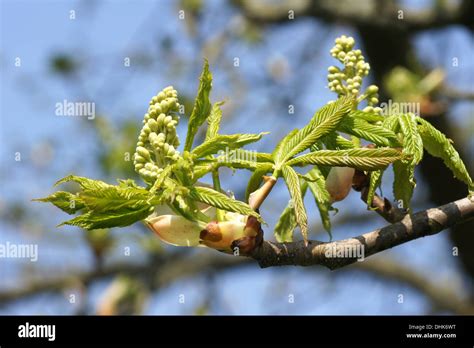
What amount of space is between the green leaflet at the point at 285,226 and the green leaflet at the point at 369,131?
388 mm

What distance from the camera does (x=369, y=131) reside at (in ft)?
6.68

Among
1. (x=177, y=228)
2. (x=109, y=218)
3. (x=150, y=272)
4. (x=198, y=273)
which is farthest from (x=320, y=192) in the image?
(x=198, y=273)

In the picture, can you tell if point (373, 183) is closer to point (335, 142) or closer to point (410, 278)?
point (335, 142)

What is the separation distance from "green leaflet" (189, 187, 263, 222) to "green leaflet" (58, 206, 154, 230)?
0.41 ft

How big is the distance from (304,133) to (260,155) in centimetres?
13

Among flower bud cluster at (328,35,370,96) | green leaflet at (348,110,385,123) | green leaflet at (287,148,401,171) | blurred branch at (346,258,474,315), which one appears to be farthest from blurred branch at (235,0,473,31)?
green leaflet at (287,148,401,171)

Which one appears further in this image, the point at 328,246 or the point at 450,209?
the point at 450,209

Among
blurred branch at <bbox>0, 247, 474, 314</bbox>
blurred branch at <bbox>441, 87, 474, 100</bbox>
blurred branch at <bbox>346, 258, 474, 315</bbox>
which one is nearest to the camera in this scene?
blurred branch at <bbox>441, 87, 474, 100</bbox>

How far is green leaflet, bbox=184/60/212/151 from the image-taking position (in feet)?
6.41

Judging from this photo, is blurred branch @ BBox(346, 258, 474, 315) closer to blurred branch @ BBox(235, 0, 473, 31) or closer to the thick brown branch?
blurred branch @ BBox(235, 0, 473, 31)

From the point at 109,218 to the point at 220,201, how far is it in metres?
0.29

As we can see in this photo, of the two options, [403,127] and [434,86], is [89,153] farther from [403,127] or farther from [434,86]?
[403,127]
